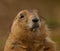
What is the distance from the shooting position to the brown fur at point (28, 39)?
331 inches

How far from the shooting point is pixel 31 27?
8266mm

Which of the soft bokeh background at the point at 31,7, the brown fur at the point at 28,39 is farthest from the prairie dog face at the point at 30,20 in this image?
the soft bokeh background at the point at 31,7

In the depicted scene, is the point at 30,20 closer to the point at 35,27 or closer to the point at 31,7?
the point at 35,27

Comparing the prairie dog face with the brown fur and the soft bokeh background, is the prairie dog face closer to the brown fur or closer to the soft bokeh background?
the brown fur

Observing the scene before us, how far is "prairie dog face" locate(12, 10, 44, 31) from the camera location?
324 inches

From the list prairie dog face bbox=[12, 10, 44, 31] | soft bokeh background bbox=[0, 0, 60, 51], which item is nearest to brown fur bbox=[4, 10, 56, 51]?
prairie dog face bbox=[12, 10, 44, 31]

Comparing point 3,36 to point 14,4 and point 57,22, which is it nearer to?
point 57,22

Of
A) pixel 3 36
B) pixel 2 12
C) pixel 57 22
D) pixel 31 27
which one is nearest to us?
pixel 31 27

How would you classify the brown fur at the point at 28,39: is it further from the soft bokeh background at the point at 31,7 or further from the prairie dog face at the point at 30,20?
the soft bokeh background at the point at 31,7

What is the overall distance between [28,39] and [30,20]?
0.36 metres

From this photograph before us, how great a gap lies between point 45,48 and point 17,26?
66cm

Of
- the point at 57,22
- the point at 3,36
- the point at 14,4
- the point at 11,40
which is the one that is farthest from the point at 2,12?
the point at 11,40

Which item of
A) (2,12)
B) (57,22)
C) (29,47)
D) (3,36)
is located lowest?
(29,47)

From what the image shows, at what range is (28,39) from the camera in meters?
8.43
